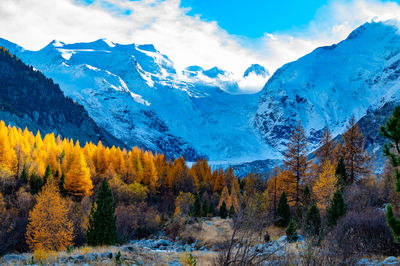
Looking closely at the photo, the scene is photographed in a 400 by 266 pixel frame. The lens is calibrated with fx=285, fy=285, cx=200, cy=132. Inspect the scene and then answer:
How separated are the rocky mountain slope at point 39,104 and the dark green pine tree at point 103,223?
448 feet

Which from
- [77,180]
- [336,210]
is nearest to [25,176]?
[77,180]

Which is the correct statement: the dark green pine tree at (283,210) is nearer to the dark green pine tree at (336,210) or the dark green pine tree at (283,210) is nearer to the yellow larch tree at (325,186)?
the yellow larch tree at (325,186)

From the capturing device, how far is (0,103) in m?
133

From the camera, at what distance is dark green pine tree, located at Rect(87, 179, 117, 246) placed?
81.4 feet

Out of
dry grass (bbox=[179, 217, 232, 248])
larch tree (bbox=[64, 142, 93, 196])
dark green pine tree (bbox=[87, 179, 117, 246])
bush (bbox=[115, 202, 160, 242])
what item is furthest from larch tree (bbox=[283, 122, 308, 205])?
larch tree (bbox=[64, 142, 93, 196])

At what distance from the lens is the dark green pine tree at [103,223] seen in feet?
81.4

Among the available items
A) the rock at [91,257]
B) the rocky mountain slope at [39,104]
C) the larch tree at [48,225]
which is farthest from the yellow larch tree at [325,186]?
the rocky mountain slope at [39,104]

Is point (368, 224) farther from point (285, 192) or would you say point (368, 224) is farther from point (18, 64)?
point (18, 64)

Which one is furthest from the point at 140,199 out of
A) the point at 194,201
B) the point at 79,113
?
the point at 79,113

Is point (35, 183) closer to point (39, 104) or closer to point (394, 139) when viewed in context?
point (394, 139)

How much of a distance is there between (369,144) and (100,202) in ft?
667

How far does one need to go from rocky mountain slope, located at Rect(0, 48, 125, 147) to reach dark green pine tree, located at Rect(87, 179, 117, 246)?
448ft

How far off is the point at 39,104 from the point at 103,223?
563 feet

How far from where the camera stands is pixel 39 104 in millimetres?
170500
